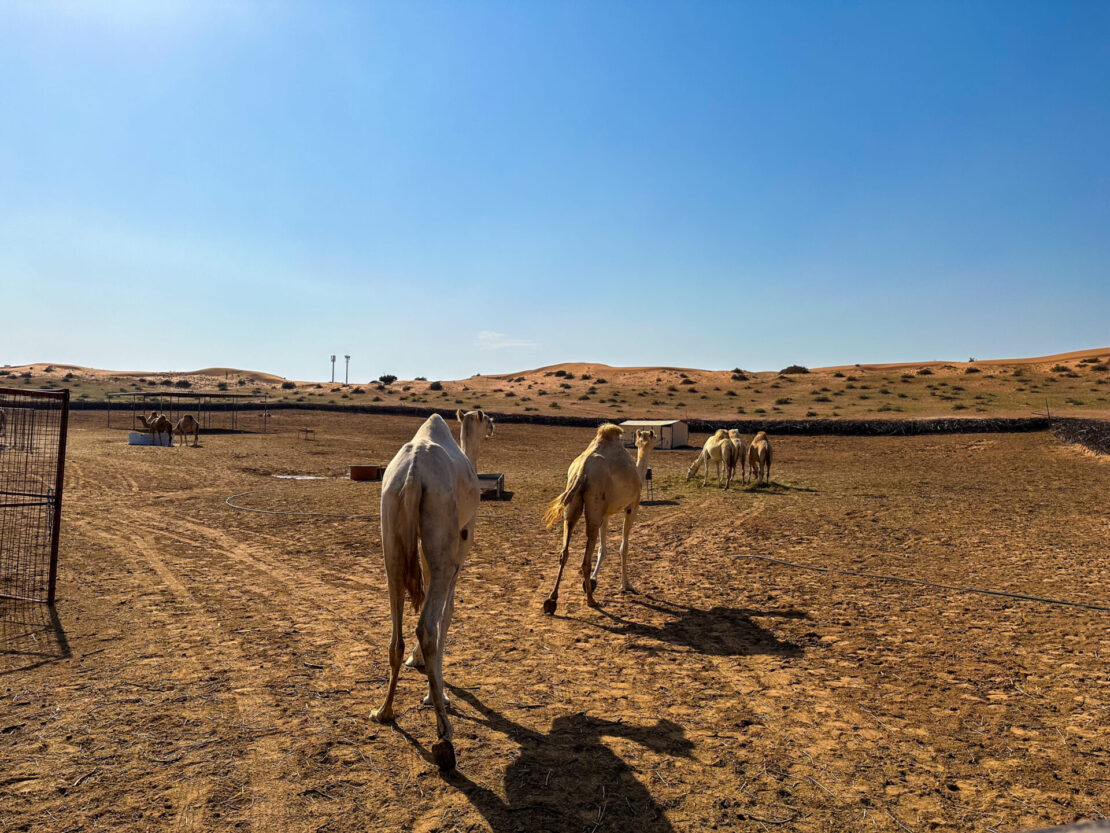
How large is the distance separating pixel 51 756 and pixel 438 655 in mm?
2656

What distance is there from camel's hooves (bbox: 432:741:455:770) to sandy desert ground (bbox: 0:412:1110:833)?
3.3 inches

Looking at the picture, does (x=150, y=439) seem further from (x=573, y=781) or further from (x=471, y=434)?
(x=573, y=781)

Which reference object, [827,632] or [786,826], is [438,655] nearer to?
[786,826]

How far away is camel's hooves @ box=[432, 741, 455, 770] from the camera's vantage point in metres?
4.52

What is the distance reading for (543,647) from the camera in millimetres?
7074

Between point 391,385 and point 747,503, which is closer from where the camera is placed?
point 747,503

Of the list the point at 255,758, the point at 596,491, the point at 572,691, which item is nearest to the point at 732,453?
the point at 596,491

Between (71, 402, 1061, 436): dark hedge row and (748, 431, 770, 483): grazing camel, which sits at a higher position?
(71, 402, 1061, 436): dark hedge row

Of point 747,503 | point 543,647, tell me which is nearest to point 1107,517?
point 747,503

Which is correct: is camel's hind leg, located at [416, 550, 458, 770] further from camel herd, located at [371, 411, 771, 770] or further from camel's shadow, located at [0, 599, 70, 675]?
camel's shadow, located at [0, 599, 70, 675]

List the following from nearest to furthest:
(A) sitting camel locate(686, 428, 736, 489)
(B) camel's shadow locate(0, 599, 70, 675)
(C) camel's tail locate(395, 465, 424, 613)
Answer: (C) camel's tail locate(395, 465, 424, 613)
(B) camel's shadow locate(0, 599, 70, 675)
(A) sitting camel locate(686, 428, 736, 489)

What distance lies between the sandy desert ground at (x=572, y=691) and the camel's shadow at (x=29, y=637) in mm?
40

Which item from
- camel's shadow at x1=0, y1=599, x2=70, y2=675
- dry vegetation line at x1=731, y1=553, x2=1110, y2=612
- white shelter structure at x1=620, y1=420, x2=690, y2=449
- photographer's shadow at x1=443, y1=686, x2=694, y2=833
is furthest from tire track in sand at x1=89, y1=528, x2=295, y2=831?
white shelter structure at x1=620, y1=420, x2=690, y2=449

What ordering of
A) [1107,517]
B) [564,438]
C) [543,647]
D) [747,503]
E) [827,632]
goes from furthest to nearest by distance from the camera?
[564,438] < [747,503] < [1107,517] < [827,632] < [543,647]
